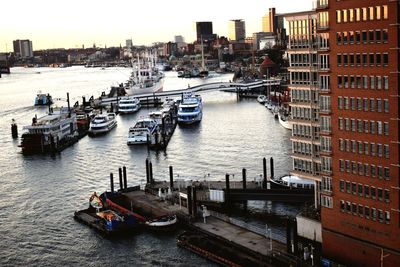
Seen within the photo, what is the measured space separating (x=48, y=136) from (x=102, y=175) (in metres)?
18.8

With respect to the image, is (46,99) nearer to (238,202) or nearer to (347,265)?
(238,202)

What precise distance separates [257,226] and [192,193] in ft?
15.4

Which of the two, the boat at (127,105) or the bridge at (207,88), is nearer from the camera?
the boat at (127,105)

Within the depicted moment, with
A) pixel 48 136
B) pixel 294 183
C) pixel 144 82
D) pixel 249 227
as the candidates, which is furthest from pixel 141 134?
pixel 144 82

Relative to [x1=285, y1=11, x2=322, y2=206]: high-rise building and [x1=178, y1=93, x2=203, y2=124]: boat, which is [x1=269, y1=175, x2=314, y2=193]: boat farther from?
[x1=178, y1=93, x2=203, y2=124]: boat

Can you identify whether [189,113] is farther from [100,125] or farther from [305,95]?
[305,95]

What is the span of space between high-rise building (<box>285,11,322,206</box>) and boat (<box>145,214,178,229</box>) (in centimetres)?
795

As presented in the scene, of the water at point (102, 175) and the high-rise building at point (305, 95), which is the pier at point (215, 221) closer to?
the water at point (102, 175)

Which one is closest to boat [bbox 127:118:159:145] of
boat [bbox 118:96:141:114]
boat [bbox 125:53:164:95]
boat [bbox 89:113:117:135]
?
boat [bbox 89:113:117:135]

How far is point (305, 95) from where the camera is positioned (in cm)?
3609

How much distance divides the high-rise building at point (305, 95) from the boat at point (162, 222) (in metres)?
7.95

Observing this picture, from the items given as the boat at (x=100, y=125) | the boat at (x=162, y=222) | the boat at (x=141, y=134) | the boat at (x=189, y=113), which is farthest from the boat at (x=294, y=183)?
the boat at (x=189, y=113)

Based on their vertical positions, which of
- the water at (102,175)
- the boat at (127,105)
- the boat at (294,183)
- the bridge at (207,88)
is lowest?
the water at (102,175)

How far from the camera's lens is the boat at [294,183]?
4275 cm
